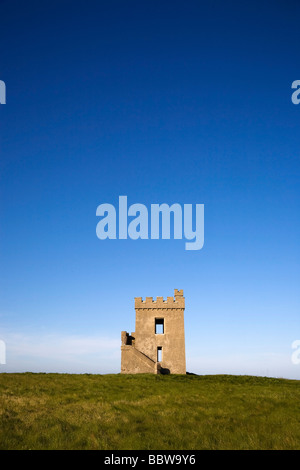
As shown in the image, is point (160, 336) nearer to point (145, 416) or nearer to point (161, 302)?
point (161, 302)

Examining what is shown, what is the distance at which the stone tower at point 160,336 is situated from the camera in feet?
117

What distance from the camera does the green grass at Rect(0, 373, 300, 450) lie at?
12141mm

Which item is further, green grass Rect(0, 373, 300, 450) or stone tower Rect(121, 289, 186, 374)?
stone tower Rect(121, 289, 186, 374)

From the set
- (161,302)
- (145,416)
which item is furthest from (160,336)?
(145,416)

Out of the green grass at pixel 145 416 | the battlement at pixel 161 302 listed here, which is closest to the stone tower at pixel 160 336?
the battlement at pixel 161 302

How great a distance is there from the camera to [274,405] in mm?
18562

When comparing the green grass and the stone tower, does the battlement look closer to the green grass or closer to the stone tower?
the stone tower

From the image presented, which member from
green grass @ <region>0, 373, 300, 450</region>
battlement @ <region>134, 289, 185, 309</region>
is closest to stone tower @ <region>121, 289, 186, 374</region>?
battlement @ <region>134, 289, 185, 309</region>

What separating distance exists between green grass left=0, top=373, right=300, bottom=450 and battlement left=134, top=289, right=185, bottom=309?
12.7 m

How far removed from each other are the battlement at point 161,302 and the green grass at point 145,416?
12.7m

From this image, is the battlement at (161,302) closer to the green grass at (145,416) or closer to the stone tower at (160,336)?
the stone tower at (160,336)

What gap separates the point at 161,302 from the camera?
37938 millimetres
